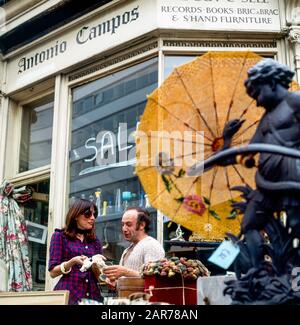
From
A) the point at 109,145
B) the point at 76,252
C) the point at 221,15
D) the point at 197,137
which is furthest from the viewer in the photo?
the point at 109,145

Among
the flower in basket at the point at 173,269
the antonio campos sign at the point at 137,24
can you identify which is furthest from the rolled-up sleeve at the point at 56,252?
the antonio campos sign at the point at 137,24

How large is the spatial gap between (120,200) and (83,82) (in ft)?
5.68

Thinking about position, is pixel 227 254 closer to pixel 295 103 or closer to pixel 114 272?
pixel 295 103

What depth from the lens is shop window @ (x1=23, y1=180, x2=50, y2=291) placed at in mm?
6770

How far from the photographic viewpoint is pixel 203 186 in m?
3.42

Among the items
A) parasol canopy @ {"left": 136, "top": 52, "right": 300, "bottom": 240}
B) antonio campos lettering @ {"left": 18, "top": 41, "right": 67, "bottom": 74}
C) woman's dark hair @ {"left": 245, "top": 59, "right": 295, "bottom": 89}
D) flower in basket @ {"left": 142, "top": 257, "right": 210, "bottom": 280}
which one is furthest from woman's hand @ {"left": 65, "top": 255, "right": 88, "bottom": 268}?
antonio campos lettering @ {"left": 18, "top": 41, "right": 67, "bottom": 74}

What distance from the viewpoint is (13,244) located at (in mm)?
5922

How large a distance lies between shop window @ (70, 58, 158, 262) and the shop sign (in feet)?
1.82

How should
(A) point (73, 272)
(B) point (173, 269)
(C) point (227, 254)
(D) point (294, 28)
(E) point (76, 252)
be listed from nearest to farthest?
(C) point (227, 254)
(B) point (173, 269)
(A) point (73, 272)
(E) point (76, 252)
(D) point (294, 28)

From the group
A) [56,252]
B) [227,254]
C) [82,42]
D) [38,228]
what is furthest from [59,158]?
[227,254]

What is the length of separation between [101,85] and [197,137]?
11.9 feet

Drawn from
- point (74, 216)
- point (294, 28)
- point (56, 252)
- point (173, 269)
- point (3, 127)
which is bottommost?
point (173, 269)
